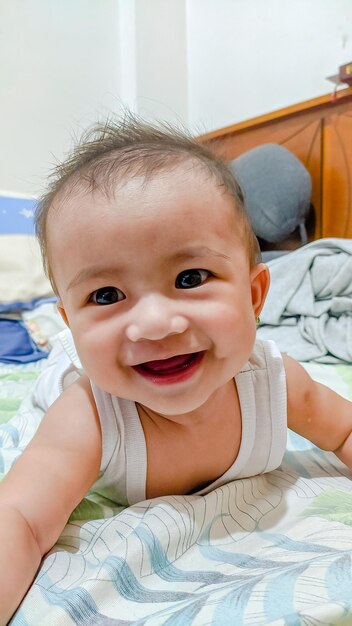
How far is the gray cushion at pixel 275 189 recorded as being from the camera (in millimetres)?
1661

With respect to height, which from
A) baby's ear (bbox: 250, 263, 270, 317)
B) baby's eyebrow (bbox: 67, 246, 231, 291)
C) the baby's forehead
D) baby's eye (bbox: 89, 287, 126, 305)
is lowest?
baby's ear (bbox: 250, 263, 270, 317)

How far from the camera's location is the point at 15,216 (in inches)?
66.1

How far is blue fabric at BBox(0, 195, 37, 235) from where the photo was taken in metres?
1.65

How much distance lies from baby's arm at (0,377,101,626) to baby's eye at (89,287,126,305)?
148 millimetres

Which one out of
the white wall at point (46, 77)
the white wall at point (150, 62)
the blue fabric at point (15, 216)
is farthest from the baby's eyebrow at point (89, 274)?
the white wall at point (46, 77)

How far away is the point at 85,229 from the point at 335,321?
1.00 meters

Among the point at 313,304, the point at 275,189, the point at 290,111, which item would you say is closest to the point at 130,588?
the point at 313,304

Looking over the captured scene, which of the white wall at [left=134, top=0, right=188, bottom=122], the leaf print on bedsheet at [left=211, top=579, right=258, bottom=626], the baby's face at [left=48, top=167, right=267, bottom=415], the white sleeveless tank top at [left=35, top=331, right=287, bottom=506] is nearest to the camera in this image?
the leaf print on bedsheet at [left=211, top=579, right=258, bottom=626]

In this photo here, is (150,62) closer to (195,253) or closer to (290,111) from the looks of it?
(290,111)

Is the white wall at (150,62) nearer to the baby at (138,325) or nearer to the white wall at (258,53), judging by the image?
the white wall at (258,53)

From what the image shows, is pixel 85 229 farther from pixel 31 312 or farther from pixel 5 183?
pixel 5 183

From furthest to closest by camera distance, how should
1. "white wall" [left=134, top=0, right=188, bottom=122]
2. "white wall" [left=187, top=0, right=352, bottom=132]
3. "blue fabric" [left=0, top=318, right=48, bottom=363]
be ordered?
"white wall" [left=134, top=0, right=188, bottom=122] < "white wall" [left=187, top=0, right=352, bottom=132] < "blue fabric" [left=0, top=318, right=48, bottom=363]

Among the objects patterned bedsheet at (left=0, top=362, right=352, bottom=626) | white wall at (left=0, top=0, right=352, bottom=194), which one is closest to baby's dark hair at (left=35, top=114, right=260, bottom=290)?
patterned bedsheet at (left=0, top=362, right=352, bottom=626)

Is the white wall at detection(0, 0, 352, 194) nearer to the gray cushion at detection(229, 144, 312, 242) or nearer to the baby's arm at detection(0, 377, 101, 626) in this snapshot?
the gray cushion at detection(229, 144, 312, 242)
